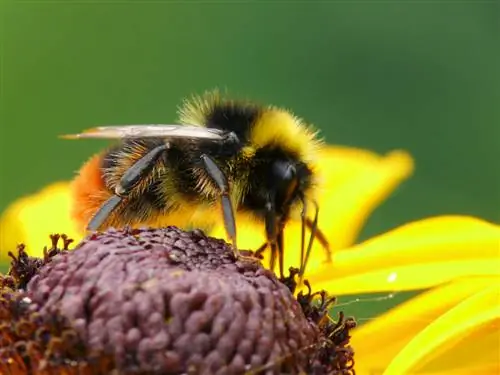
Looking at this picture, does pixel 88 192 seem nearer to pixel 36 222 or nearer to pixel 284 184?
pixel 284 184

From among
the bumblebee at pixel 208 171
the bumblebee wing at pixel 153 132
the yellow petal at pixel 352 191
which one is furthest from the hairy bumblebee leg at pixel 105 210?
the yellow petal at pixel 352 191

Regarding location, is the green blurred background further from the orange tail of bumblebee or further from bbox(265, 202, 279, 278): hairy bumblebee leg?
bbox(265, 202, 279, 278): hairy bumblebee leg

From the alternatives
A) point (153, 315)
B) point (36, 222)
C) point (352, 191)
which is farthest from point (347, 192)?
point (153, 315)

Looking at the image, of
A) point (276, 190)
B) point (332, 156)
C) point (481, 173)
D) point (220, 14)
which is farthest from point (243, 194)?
point (220, 14)

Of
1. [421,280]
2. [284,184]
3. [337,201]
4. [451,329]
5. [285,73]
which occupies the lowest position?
[451,329]

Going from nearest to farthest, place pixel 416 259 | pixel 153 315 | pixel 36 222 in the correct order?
1. pixel 153 315
2. pixel 416 259
3. pixel 36 222
